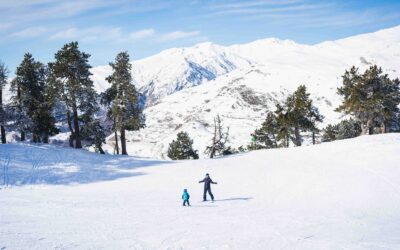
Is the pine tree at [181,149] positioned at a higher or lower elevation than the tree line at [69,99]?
lower

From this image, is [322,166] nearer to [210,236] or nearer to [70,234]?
[210,236]

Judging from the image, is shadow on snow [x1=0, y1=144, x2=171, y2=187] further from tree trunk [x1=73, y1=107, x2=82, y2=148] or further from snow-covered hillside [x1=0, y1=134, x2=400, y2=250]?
tree trunk [x1=73, y1=107, x2=82, y2=148]

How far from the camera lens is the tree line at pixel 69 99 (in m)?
43.3

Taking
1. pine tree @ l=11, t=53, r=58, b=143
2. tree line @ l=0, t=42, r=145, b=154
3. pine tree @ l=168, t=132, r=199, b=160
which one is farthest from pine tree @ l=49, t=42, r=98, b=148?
pine tree @ l=168, t=132, r=199, b=160

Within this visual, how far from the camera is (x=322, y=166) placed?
117 ft

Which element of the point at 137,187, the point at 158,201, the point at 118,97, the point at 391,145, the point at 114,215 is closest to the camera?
the point at 114,215

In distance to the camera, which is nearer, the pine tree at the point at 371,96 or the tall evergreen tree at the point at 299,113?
the pine tree at the point at 371,96

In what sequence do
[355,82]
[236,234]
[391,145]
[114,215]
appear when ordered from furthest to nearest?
[355,82]
[391,145]
[114,215]
[236,234]

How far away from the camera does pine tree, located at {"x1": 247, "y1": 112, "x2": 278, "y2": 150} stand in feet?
211

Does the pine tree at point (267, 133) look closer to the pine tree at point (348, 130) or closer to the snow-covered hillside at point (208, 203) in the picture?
the pine tree at point (348, 130)

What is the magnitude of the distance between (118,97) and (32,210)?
A: 90.4 ft

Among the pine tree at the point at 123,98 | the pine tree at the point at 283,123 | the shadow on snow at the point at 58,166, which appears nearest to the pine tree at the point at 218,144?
the pine tree at the point at 283,123

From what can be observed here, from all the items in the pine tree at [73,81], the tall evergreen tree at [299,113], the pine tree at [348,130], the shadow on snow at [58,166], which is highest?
the pine tree at [73,81]

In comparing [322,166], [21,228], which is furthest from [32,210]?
[322,166]
